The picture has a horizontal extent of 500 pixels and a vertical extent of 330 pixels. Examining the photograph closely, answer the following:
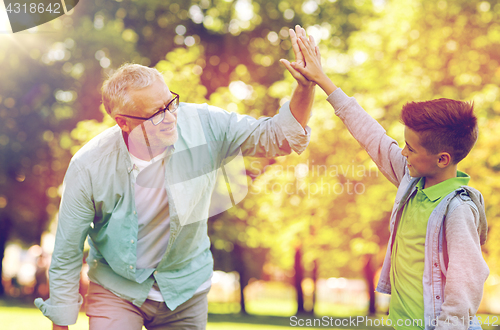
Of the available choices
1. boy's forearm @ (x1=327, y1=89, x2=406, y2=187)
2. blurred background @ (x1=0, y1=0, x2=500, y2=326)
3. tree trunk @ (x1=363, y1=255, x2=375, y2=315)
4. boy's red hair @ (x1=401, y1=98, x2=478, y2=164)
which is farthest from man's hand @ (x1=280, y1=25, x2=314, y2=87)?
tree trunk @ (x1=363, y1=255, x2=375, y2=315)

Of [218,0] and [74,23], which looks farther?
[218,0]

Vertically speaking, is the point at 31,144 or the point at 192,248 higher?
the point at 31,144

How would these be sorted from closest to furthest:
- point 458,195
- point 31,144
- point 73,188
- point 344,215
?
point 458,195 → point 73,188 → point 344,215 → point 31,144

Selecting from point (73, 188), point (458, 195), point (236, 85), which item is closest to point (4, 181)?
point (236, 85)

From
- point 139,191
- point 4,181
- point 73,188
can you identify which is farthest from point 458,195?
point 4,181

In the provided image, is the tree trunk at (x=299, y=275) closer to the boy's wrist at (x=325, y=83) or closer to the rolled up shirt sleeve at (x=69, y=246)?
the rolled up shirt sleeve at (x=69, y=246)

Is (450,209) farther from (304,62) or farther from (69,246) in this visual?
(69,246)

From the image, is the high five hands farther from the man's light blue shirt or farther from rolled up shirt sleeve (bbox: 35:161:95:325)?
rolled up shirt sleeve (bbox: 35:161:95:325)

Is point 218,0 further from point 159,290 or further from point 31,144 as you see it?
point 159,290

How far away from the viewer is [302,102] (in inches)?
100

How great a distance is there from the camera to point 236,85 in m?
12.6

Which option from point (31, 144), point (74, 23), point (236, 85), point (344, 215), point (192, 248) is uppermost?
point (74, 23)

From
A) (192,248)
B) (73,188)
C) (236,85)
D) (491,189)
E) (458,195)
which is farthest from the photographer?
(236,85)

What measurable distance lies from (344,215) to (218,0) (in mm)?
7986
